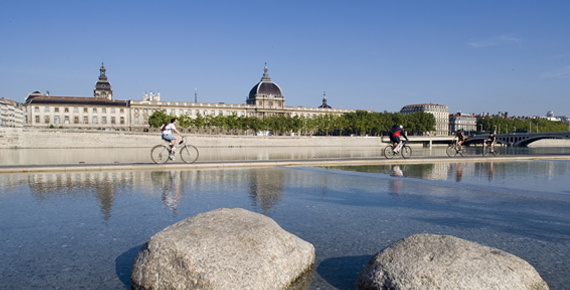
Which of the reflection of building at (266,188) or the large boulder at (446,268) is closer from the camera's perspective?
the large boulder at (446,268)

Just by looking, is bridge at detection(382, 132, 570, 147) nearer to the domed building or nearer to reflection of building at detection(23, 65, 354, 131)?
the domed building

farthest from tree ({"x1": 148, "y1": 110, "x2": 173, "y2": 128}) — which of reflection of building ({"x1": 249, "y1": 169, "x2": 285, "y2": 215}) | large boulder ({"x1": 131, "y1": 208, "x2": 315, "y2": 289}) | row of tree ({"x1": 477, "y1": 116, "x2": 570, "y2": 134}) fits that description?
row of tree ({"x1": 477, "y1": 116, "x2": 570, "y2": 134})

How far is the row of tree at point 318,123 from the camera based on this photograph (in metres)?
109

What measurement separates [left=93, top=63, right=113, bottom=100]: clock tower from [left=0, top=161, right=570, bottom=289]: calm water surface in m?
143

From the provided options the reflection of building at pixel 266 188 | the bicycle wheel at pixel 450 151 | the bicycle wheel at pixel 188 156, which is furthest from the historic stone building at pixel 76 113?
the reflection of building at pixel 266 188

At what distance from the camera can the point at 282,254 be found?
158 inches

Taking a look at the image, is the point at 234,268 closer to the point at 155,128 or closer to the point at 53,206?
the point at 53,206

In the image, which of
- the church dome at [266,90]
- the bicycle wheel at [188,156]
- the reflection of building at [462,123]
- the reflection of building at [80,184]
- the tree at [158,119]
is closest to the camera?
the reflection of building at [80,184]

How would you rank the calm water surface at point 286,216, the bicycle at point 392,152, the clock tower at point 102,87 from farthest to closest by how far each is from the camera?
the clock tower at point 102,87
the bicycle at point 392,152
the calm water surface at point 286,216

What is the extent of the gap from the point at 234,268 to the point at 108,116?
124373 mm

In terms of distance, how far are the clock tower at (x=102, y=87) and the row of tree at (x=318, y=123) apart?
43363 millimetres

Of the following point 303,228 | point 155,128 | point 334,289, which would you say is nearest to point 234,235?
point 334,289

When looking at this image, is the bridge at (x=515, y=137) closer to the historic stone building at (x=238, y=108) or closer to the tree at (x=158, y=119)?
the historic stone building at (x=238, y=108)


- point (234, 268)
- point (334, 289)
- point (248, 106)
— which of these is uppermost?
point (248, 106)
